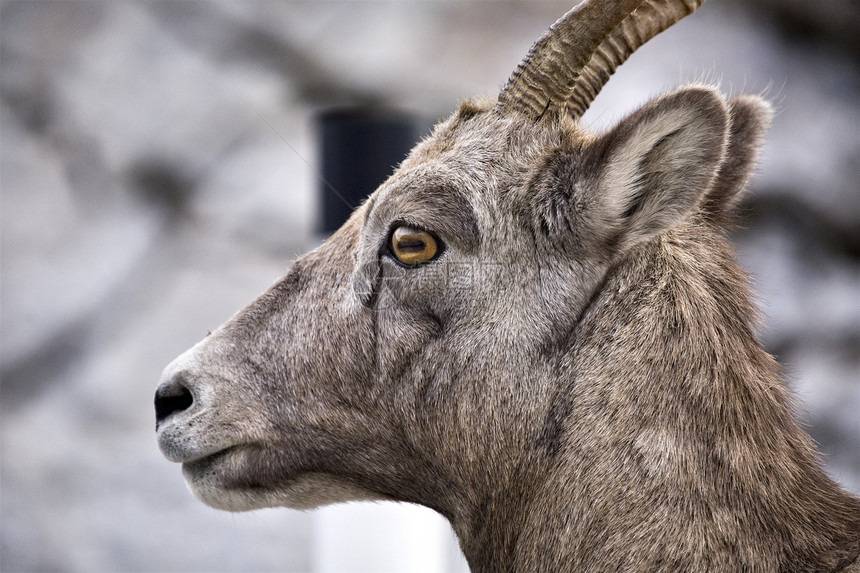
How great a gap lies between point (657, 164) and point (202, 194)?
7740 mm

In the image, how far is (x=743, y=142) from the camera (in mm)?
3365

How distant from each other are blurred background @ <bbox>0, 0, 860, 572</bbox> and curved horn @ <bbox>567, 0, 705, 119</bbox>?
594 cm

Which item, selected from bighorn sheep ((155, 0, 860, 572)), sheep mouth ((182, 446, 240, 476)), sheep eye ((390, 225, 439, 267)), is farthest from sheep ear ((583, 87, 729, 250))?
sheep mouth ((182, 446, 240, 476))

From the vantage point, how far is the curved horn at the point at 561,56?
2.82 metres

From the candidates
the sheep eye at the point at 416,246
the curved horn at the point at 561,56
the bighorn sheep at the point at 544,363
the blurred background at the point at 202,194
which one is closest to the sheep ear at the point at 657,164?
the bighorn sheep at the point at 544,363

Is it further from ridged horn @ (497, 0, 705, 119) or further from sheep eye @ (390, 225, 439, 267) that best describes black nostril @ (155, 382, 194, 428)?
ridged horn @ (497, 0, 705, 119)

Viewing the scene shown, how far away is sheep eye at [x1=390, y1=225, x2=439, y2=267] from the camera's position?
9.45ft

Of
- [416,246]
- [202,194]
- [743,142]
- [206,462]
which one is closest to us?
[416,246]

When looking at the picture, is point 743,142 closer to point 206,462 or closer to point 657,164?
point 657,164

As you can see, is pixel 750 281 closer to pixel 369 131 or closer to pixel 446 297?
pixel 446 297

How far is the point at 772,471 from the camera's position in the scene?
2580mm

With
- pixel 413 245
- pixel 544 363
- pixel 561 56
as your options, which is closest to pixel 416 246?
pixel 413 245

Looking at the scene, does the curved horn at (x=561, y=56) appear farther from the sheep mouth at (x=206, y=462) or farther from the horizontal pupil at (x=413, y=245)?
the sheep mouth at (x=206, y=462)

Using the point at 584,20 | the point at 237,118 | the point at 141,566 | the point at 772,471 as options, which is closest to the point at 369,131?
the point at 584,20
